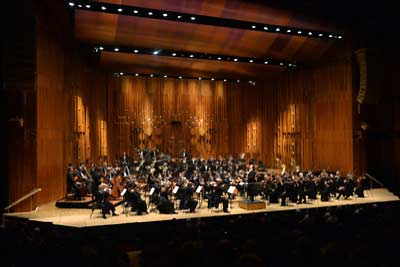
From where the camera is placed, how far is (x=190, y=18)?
1143 centimetres

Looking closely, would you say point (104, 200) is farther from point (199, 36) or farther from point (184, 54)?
point (184, 54)

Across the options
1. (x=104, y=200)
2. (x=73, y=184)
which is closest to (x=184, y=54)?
(x=73, y=184)

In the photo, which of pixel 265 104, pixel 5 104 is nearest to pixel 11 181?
pixel 5 104

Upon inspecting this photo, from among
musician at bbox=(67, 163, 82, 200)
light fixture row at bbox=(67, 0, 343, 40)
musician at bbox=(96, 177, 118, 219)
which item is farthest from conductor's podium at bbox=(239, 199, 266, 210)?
light fixture row at bbox=(67, 0, 343, 40)

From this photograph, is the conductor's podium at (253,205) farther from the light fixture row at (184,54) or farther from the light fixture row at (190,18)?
the light fixture row at (184,54)

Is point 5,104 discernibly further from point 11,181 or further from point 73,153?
point 73,153

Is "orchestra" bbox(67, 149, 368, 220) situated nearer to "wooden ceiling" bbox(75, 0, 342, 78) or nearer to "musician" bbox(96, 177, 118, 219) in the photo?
"musician" bbox(96, 177, 118, 219)

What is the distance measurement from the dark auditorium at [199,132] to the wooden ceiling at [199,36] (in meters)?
0.08

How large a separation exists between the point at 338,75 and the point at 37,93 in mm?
11637

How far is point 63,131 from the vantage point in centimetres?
1216

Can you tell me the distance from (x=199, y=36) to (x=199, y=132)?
7.75 metres

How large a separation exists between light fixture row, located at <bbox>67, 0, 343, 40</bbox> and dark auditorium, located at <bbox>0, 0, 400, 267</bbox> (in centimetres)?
5

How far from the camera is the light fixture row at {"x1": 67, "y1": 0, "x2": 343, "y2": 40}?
34.0 ft

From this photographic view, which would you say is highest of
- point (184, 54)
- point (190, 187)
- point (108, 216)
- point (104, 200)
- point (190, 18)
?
point (190, 18)
